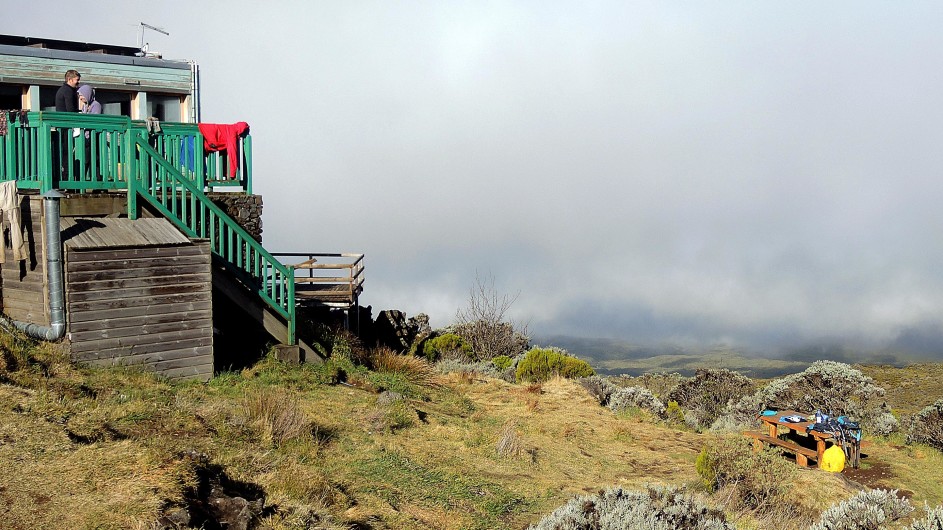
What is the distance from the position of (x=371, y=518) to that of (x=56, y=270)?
18.2 ft

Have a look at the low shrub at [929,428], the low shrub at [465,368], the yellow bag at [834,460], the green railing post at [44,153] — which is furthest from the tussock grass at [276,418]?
the low shrub at [929,428]

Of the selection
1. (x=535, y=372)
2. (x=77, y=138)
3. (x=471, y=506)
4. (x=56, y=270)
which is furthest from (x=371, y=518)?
(x=535, y=372)

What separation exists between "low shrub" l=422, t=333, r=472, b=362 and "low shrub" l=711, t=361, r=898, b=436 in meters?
8.40

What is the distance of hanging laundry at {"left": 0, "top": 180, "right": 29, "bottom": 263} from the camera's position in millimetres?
10727

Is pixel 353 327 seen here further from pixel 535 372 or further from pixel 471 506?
pixel 471 506

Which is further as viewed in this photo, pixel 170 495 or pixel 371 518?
pixel 371 518

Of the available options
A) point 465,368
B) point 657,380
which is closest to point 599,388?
point 465,368

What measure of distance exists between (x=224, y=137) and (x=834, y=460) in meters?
11.4

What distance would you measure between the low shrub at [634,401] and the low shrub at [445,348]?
7.22m

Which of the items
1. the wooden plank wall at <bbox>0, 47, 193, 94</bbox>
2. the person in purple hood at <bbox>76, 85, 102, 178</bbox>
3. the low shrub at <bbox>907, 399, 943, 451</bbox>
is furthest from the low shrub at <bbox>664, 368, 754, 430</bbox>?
the person in purple hood at <bbox>76, 85, 102, 178</bbox>

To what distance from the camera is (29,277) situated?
11234 millimetres

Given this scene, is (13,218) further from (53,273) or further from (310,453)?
(310,453)

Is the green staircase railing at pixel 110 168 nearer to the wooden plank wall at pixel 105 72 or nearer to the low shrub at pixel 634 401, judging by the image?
the wooden plank wall at pixel 105 72

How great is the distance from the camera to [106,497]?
255 inches
